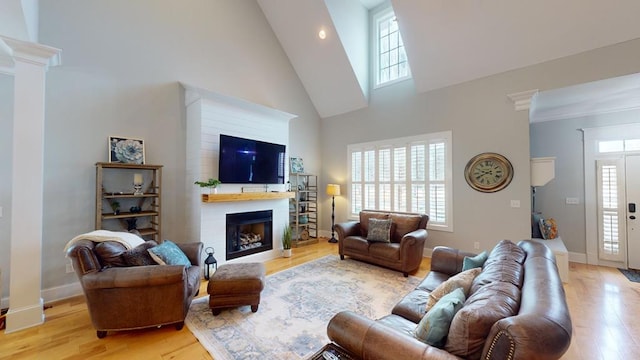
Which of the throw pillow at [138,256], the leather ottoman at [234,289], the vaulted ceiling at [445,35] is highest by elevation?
the vaulted ceiling at [445,35]

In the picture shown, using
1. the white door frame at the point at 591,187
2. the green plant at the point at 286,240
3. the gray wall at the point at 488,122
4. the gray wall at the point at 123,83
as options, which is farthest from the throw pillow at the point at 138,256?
the white door frame at the point at 591,187

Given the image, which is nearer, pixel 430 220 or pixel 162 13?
pixel 162 13

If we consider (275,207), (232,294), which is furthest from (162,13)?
(232,294)

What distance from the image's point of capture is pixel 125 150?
11.5 ft

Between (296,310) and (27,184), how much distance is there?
306cm

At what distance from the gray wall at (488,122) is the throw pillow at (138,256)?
180 inches

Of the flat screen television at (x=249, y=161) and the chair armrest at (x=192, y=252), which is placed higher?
the flat screen television at (x=249, y=161)

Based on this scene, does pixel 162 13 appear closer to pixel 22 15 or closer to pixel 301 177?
pixel 22 15

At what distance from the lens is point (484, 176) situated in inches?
168

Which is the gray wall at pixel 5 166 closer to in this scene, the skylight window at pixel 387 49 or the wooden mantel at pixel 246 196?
the wooden mantel at pixel 246 196

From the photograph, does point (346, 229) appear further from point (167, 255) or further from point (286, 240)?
point (167, 255)

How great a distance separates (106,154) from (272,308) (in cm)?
307

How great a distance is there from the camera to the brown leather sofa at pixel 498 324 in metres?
0.90

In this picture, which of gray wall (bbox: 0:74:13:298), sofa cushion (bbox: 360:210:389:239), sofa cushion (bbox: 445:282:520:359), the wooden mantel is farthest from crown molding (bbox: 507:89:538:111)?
gray wall (bbox: 0:74:13:298)
